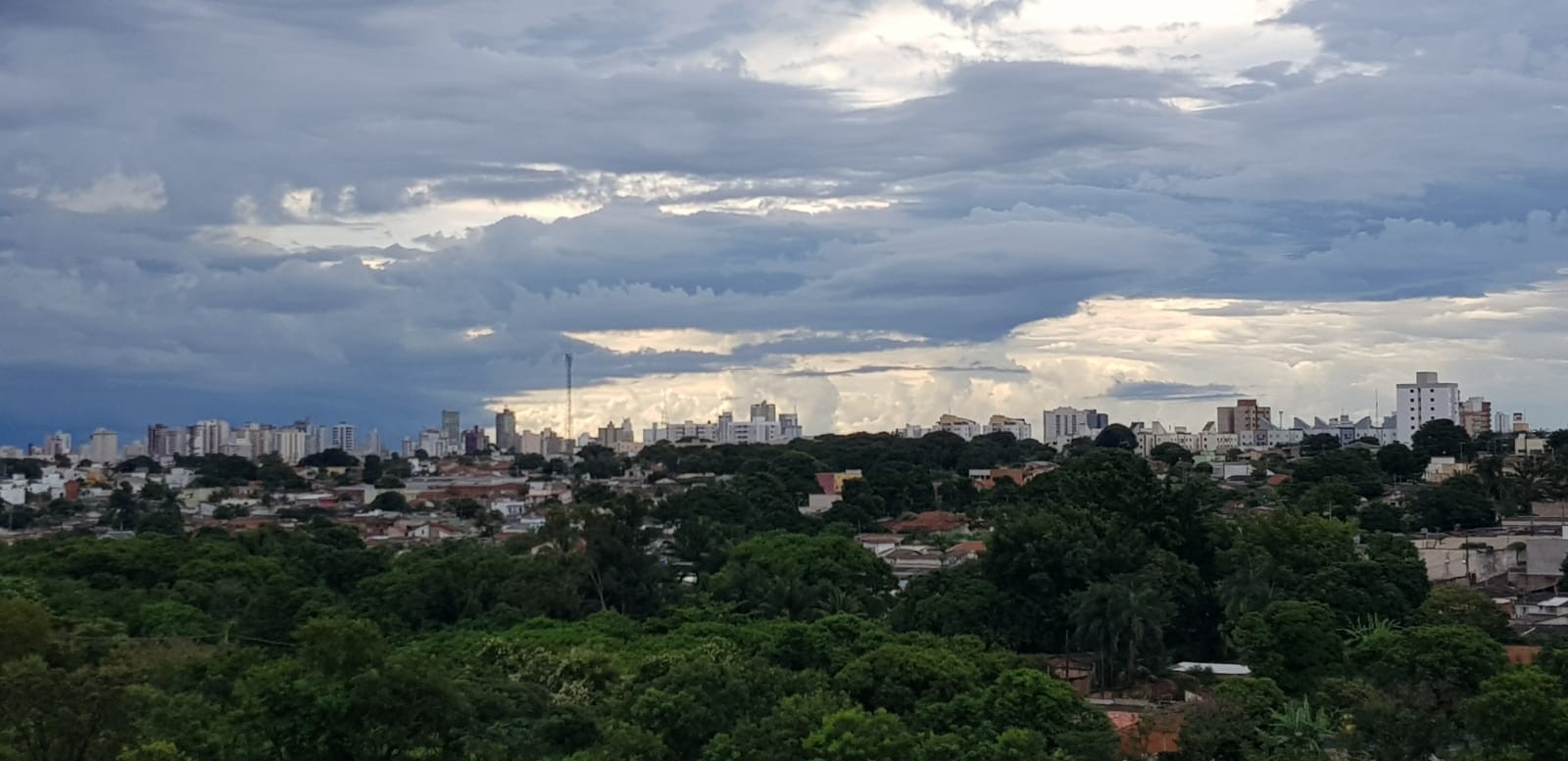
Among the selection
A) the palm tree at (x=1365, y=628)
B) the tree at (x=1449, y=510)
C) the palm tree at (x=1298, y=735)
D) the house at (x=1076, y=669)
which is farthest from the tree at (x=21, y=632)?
the tree at (x=1449, y=510)

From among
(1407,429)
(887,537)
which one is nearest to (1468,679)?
(887,537)

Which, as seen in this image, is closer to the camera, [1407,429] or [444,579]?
[444,579]

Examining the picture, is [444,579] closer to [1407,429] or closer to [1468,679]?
[1468,679]

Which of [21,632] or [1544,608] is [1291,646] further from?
[21,632]

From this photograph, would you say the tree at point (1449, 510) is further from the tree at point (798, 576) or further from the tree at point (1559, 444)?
the tree at point (798, 576)

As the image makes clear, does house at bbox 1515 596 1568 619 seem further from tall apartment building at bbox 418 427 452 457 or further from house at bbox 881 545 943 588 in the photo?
tall apartment building at bbox 418 427 452 457

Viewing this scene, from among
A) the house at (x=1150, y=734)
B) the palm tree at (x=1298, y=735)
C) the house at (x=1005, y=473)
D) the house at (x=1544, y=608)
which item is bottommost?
the house at (x=1150, y=734)

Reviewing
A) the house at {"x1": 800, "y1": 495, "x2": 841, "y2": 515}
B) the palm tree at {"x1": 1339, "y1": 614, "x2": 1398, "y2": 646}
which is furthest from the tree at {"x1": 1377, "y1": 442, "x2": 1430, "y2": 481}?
the palm tree at {"x1": 1339, "y1": 614, "x2": 1398, "y2": 646}
